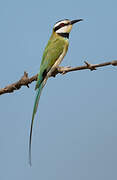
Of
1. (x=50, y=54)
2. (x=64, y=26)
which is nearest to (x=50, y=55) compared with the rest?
(x=50, y=54)

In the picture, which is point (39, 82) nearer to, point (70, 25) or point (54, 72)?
point (54, 72)

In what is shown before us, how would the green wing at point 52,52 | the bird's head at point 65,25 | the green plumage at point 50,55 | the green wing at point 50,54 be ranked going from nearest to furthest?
1. the green plumage at point 50,55
2. the green wing at point 50,54
3. the green wing at point 52,52
4. the bird's head at point 65,25

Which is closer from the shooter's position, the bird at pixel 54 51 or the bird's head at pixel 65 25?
the bird at pixel 54 51

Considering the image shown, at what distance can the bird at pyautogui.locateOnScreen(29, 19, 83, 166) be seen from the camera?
2.11 metres

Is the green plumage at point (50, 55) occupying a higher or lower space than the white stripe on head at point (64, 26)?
lower

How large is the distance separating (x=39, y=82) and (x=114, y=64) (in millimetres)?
807

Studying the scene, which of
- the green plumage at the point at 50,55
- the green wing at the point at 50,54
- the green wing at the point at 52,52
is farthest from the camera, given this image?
the green wing at the point at 52,52

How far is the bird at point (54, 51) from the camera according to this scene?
2.11m

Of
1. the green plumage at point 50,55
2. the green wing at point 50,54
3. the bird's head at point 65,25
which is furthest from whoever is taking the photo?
the bird's head at point 65,25

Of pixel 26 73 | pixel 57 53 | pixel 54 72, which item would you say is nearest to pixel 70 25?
pixel 57 53

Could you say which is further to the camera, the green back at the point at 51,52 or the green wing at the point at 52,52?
the green wing at the point at 52,52

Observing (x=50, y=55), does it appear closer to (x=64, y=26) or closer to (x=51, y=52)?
(x=51, y=52)

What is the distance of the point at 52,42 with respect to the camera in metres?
2.73

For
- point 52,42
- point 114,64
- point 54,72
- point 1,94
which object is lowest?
point 114,64
